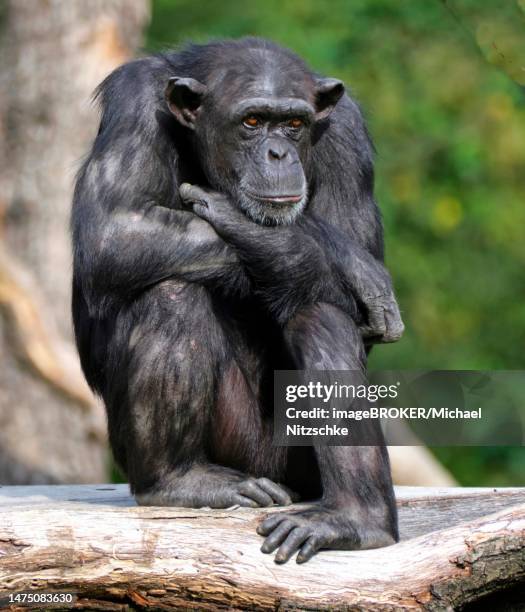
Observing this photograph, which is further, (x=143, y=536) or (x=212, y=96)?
(x=212, y=96)

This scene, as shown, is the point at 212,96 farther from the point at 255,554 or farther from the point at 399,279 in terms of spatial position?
the point at 399,279

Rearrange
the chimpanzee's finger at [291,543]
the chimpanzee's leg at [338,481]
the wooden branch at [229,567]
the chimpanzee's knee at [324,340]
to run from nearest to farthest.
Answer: the wooden branch at [229,567] < the chimpanzee's finger at [291,543] < the chimpanzee's leg at [338,481] < the chimpanzee's knee at [324,340]

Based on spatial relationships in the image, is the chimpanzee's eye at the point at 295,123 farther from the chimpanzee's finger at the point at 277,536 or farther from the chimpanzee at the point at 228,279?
the chimpanzee's finger at the point at 277,536

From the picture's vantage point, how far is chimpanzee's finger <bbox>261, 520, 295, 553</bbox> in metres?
4.84

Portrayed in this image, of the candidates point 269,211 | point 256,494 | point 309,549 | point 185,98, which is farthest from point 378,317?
point 185,98

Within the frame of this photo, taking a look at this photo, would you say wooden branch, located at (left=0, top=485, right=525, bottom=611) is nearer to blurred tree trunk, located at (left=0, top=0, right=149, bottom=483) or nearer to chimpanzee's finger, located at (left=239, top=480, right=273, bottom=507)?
chimpanzee's finger, located at (left=239, top=480, right=273, bottom=507)

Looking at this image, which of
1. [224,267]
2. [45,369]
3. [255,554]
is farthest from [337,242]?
[45,369]

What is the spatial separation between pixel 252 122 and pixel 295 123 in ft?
0.67

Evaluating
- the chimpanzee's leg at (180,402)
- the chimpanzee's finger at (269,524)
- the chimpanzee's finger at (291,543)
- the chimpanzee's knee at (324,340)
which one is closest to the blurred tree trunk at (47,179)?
the chimpanzee's leg at (180,402)

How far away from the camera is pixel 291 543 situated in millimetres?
4832

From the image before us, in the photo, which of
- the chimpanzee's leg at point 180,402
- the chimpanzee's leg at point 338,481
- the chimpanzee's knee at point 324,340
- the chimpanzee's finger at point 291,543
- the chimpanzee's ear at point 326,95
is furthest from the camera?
the chimpanzee's ear at point 326,95

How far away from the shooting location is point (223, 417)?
5.48 metres

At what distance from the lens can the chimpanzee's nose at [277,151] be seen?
553cm

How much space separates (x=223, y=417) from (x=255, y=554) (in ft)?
2.76
